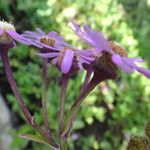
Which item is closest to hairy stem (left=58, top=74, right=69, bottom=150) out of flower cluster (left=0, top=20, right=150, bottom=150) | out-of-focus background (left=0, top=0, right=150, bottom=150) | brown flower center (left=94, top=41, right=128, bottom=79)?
flower cluster (left=0, top=20, right=150, bottom=150)

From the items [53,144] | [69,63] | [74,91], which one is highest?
[69,63]

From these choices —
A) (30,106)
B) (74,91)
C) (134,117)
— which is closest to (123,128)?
(134,117)

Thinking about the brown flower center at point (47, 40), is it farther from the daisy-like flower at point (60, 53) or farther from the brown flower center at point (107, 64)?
the brown flower center at point (107, 64)

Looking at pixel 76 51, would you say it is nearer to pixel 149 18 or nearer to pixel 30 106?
pixel 30 106

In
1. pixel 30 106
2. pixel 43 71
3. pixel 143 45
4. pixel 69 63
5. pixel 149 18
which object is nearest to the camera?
pixel 69 63

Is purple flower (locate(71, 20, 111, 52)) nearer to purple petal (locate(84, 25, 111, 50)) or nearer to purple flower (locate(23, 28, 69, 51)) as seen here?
purple petal (locate(84, 25, 111, 50))

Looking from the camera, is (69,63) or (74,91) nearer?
(69,63)
